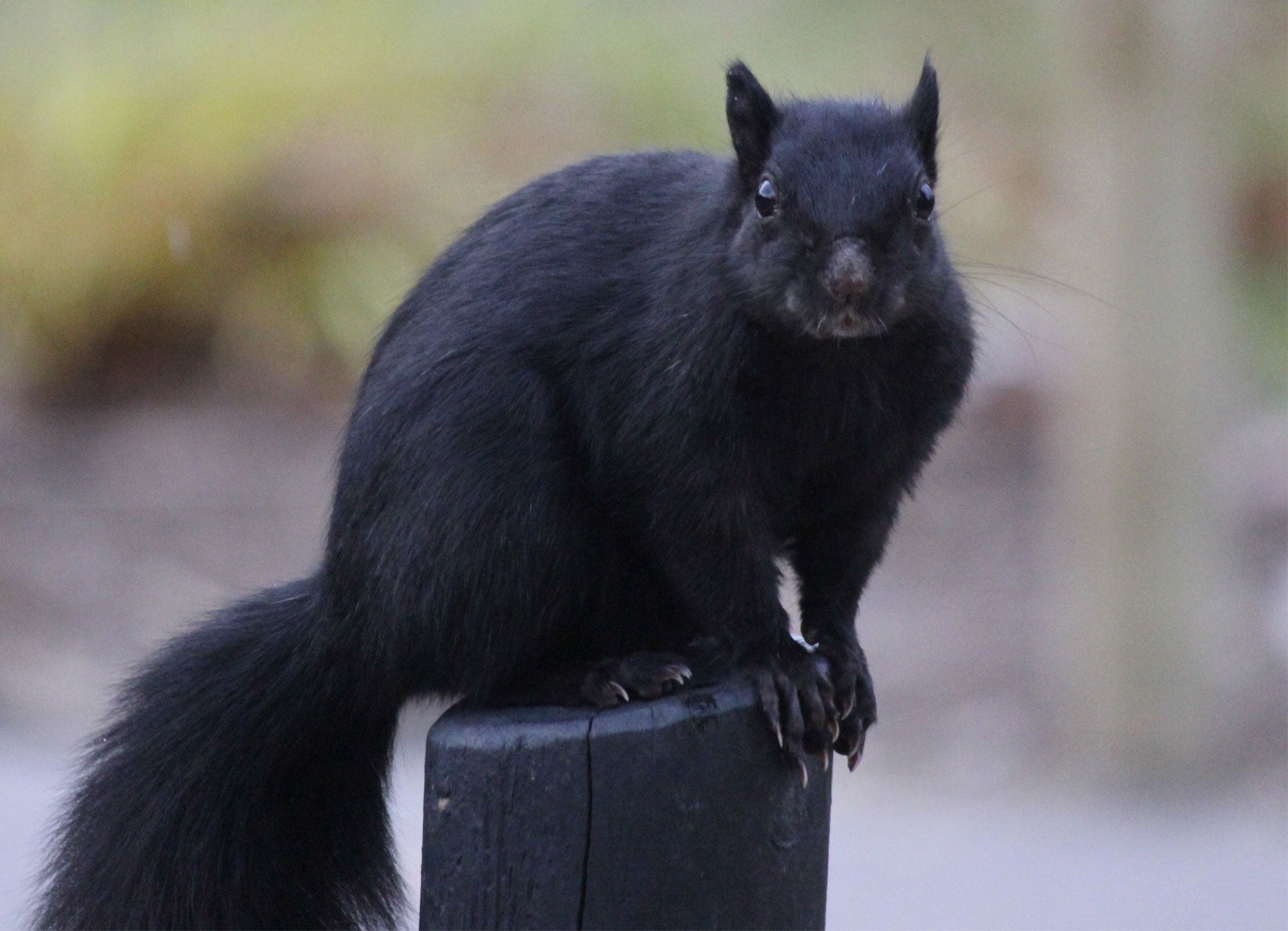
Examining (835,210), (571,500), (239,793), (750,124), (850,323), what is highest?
(750,124)

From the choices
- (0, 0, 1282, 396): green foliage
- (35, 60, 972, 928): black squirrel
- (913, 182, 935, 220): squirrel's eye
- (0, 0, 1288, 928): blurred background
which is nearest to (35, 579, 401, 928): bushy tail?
(35, 60, 972, 928): black squirrel

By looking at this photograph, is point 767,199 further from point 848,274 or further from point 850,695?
point 850,695

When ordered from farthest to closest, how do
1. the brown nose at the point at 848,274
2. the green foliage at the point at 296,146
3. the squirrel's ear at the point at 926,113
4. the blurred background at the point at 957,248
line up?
1. the green foliage at the point at 296,146
2. the blurred background at the point at 957,248
3. the squirrel's ear at the point at 926,113
4. the brown nose at the point at 848,274

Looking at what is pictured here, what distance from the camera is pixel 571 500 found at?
239 cm

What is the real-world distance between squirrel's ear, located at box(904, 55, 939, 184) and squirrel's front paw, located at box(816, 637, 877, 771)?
2.31ft

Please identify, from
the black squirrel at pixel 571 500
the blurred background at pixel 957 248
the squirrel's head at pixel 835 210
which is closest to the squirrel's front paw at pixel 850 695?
the black squirrel at pixel 571 500

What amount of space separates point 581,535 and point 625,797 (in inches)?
20.0

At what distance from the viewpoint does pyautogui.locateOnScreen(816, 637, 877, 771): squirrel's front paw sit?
2.41 meters

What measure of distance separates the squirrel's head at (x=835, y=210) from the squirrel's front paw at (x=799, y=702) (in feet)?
1.50

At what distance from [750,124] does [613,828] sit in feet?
3.23

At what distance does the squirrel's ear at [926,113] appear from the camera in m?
2.37

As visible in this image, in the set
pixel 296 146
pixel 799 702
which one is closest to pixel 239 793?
pixel 799 702

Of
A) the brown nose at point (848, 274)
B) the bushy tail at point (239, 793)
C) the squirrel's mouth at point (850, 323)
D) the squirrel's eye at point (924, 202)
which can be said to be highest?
the squirrel's eye at point (924, 202)

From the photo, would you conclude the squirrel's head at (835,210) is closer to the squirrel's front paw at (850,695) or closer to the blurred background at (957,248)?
the squirrel's front paw at (850,695)
